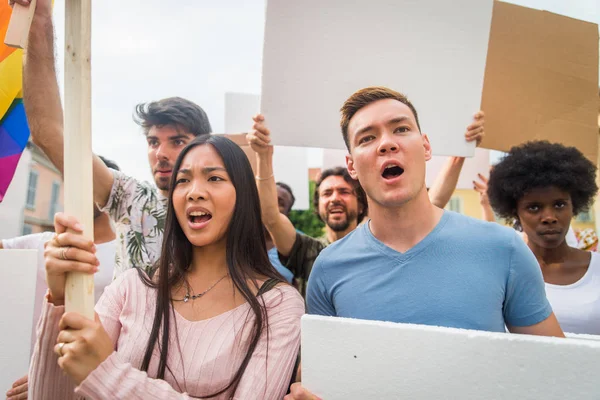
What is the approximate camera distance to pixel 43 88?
192 cm

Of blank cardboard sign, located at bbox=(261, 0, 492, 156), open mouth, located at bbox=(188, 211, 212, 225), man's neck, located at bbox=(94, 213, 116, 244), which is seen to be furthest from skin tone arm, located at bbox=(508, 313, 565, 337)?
man's neck, located at bbox=(94, 213, 116, 244)

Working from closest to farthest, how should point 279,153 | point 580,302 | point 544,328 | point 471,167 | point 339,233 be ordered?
point 544,328 → point 580,302 → point 339,233 → point 471,167 → point 279,153

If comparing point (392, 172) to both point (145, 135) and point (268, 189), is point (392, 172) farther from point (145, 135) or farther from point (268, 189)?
point (145, 135)

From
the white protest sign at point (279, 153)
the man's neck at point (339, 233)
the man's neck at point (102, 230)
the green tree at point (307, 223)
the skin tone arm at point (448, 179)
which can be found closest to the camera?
the skin tone arm at point (448, 179)

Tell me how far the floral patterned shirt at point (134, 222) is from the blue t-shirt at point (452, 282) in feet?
3.79

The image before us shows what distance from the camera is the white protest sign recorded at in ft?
13.4

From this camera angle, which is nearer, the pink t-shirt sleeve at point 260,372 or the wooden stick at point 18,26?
the wooden stick at point 18,26

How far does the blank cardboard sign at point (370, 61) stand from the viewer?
2.33 m

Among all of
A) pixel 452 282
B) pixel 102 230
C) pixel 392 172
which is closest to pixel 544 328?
pixel 452 282

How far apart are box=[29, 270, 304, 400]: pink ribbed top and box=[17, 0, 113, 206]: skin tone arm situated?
0.77 meters

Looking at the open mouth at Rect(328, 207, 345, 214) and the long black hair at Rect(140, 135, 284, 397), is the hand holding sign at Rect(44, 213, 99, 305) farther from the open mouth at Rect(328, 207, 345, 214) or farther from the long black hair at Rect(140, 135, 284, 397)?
the open mouth at Rect(328, 207, 345, 214)

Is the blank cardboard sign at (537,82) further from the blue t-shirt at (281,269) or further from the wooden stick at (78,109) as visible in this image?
the wooden stick at (78,109)

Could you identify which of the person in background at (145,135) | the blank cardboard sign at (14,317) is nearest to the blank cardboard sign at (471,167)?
the person in background at (145,135)

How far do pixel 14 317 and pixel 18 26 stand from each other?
1.31 m
